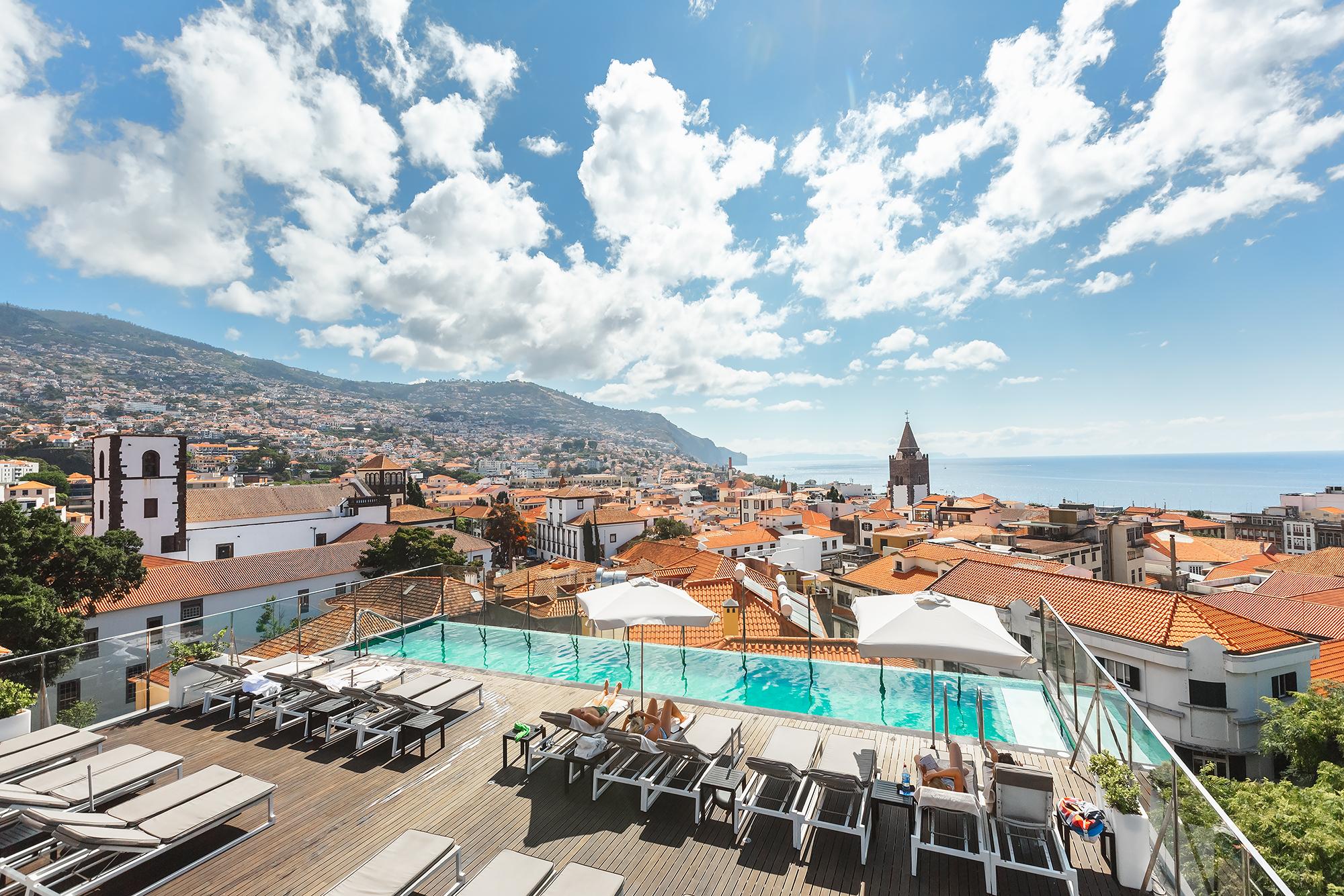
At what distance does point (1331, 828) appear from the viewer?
11.4 metres

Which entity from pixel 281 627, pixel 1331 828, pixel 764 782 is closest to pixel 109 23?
pixel 281 627

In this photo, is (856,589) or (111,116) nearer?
(856,589)

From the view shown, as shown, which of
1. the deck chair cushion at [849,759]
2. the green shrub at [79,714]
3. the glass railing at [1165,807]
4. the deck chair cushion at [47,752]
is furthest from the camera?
the green shrub at [79,714]

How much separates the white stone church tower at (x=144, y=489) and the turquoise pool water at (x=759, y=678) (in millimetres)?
42590

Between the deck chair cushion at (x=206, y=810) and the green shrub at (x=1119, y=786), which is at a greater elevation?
the green shrub at (x=1119, y=786)

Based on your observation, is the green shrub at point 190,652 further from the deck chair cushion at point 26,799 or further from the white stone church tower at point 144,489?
the white stone church tower at point 144,489

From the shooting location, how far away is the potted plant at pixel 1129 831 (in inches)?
143

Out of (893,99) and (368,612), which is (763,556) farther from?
(368,612)

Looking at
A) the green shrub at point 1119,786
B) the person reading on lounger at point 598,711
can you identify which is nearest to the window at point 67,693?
the person reading on lounger at point 598,711

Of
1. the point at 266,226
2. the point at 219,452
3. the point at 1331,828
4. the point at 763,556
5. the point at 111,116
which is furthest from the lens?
the point at 219,452

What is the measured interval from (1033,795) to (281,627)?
11686 millimetres

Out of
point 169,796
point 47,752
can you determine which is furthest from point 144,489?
point 169,796

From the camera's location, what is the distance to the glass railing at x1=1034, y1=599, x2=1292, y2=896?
2662 millimetres

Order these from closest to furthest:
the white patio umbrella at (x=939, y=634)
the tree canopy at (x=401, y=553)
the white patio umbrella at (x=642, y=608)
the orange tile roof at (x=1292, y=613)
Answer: the white patio umbrella at (x=939, y=634) < the white patio umbrella at (x=642, y=608) < the orange tile roof at (x=1292, y=613) < the tree canopy at (x=401, y=553)
